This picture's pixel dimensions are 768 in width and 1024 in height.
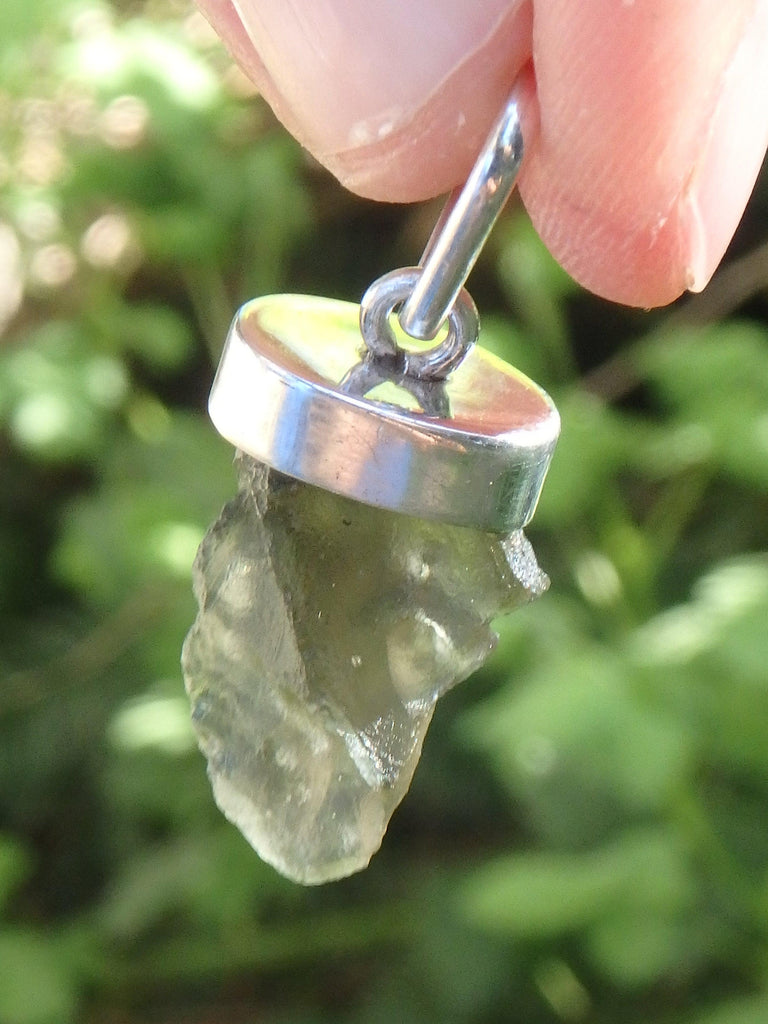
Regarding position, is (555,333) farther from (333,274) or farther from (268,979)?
(268,979)

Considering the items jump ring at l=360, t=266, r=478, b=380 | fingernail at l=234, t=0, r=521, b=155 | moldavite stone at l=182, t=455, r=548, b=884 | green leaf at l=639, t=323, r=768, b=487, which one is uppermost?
fingernail at l=234, t=0, r=521, b=155

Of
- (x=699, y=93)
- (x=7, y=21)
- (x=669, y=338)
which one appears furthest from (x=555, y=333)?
(x=699, y=93)

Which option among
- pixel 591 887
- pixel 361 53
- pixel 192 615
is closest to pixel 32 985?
pixel 192 615

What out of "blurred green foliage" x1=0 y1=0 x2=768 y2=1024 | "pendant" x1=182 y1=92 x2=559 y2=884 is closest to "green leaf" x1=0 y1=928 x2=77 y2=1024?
"blurred green foliage" x1=0 y1=0 x2=768 y2=1024

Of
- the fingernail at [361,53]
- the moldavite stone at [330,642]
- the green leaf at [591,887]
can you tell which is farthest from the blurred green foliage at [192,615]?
the fingernail at [361,53]

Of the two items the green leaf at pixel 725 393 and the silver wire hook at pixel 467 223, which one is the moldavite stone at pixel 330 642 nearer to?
the silver wire hook at pixel 467 223

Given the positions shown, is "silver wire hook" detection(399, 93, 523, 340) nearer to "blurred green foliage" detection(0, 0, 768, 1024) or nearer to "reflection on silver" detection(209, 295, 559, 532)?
"reflection on silver" detection(209, 295, 559, 532)
